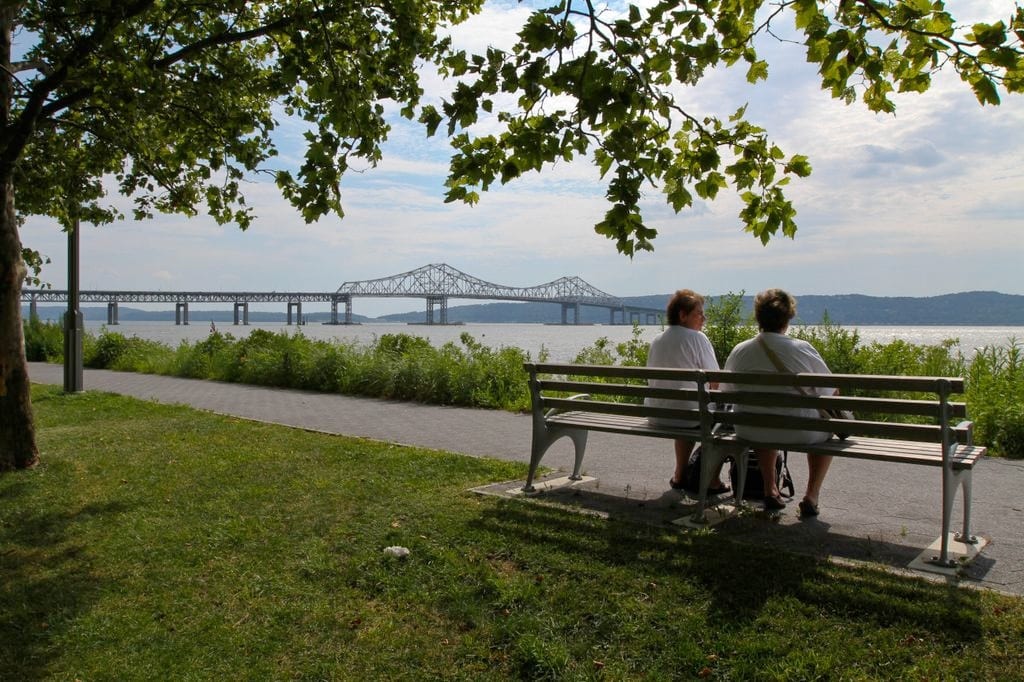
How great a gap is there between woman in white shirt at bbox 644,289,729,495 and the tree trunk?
196 inches

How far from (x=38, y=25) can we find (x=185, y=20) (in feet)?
4.02

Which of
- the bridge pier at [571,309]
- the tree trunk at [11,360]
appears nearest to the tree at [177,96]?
the tree trunk at [11,360]

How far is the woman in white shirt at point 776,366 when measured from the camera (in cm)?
475

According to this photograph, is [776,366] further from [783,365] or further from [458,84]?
[458,84]

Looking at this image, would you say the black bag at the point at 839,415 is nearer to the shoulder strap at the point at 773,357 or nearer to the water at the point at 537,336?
the shoulder strap at the point at 773,357

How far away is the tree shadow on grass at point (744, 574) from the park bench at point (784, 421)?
1.56ft

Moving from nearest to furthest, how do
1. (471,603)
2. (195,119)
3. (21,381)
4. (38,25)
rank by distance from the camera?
(471,603)
(21,381)
(38,25)
(195,119)

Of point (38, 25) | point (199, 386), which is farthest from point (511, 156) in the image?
point (199, 386)

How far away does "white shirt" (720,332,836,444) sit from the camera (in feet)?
15.4

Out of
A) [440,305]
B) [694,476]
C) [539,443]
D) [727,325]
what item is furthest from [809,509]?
[440,305]

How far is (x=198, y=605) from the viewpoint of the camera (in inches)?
145

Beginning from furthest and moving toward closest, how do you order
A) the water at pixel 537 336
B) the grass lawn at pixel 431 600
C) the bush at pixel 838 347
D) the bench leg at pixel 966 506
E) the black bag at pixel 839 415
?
the water at pixel 537 336
the bush at pixel 838 347
the black bag at pixel 839 415
the bench leg at pixel 966 506
the grass lawn at pixel 431 600

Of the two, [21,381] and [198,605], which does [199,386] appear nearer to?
[21,381]

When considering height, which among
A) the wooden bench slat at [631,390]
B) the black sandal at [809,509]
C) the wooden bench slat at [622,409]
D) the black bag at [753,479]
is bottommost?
the black sandal at [809,509]
